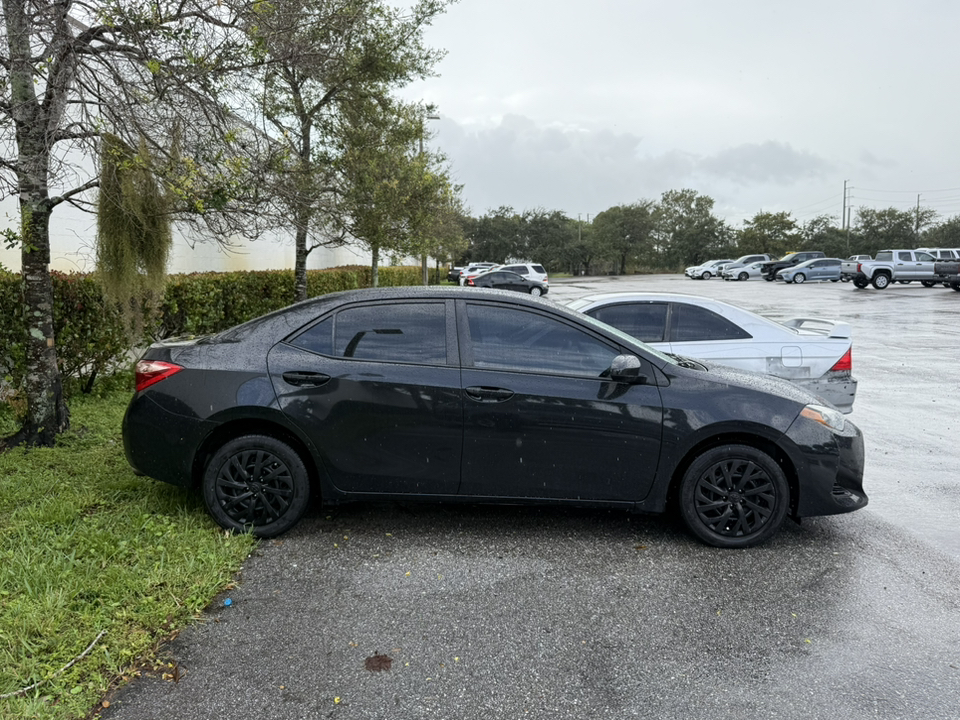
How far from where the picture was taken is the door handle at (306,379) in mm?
4312

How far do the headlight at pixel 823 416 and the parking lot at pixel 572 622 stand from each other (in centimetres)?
75

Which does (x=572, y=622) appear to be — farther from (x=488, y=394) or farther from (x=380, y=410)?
(x=380, y=410)

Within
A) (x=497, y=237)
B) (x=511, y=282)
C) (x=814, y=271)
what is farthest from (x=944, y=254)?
(x=497, y=237)

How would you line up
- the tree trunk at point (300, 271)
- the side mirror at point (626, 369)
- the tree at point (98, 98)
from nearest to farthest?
the side mirror at point (626, 369), the tree at point (98, 98), the tree trunk at point (300, 271)

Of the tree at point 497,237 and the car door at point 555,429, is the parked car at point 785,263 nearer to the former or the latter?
the tree at point 497,237

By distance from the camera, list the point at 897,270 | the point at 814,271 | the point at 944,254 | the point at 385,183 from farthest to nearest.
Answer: the point at 814,271 < the point at 944,254 < the point at 897,270 < the point at 385,183

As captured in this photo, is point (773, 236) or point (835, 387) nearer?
point (835, 387)

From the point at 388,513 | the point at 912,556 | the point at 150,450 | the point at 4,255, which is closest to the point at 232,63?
the point at 150,450

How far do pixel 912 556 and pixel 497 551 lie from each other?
8.15 ft

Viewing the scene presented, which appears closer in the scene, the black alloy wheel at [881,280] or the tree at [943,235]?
the black alloy wheel at [881,280]

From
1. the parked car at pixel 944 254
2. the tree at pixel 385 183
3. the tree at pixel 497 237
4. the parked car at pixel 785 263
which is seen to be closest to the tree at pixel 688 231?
the tree at pixel 497 237

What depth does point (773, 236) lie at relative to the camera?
75.6 metres

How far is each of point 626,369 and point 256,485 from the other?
232cm

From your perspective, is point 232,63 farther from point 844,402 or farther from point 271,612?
point 844,402
